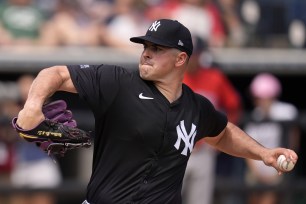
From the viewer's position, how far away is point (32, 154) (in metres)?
9.39

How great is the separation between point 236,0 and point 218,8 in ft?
1.32

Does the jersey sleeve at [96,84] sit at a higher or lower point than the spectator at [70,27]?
higher

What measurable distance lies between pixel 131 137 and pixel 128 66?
199 inches

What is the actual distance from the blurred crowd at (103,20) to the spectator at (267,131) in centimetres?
93

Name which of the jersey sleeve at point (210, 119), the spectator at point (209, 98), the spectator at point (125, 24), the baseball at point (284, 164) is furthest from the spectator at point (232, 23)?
the baseball at point (284, 164)

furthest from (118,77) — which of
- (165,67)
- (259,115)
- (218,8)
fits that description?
(218,8)

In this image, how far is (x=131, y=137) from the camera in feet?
16.8

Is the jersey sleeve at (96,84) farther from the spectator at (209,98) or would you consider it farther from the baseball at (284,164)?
the spectator at (209,98)

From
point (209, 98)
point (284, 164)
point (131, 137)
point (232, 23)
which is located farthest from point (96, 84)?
point (232, 23)

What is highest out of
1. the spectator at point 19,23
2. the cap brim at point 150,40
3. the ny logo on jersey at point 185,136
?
the cap brim at point 150,40

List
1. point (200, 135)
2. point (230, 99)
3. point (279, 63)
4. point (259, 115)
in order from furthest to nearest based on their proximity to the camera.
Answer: point (279, 63) < point (259, 115) < point (230, 99) < point (200, 135)

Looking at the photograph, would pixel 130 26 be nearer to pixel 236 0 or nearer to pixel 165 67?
pixel 236 0

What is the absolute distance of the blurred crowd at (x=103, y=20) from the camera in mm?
10109

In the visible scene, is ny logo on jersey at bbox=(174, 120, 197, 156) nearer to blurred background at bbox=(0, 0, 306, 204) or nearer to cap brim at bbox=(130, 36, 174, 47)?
cap brim at bbox=(130, 36, 174, 47)
